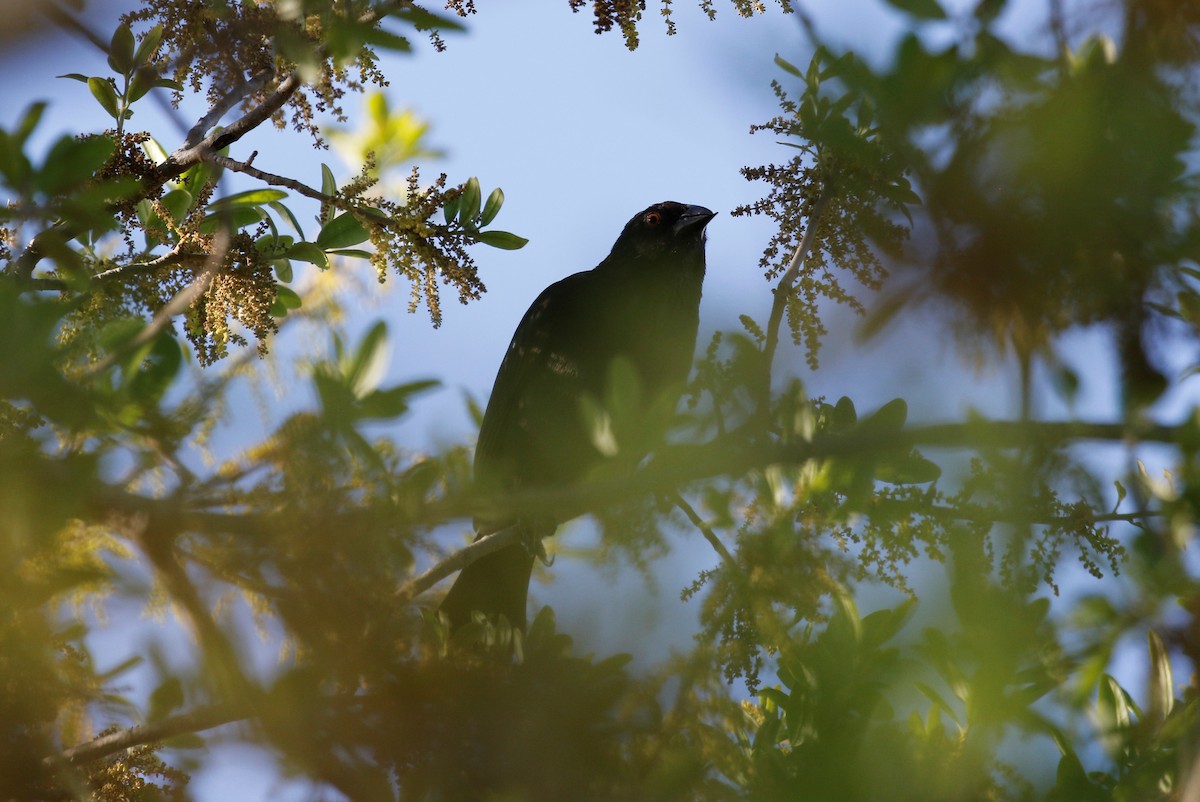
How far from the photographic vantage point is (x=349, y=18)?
1637 millimetres

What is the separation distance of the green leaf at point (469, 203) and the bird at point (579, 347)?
2.60ft

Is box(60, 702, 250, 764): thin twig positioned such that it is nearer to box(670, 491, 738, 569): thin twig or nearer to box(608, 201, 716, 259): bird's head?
box(670, 491, 738, 569): thin twig

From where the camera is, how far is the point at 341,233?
10.1 ft

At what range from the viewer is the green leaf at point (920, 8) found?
4.86 ft

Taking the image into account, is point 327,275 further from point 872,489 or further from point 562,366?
point 872,489

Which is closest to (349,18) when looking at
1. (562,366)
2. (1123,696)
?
(1123,696)

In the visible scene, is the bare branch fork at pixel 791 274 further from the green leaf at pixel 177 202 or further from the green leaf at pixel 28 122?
the green leaf at pixel 177 202

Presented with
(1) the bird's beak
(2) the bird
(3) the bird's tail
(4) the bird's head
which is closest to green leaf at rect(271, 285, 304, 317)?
(2) the bird

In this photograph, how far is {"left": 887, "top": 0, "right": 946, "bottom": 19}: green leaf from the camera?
1481 millimetres

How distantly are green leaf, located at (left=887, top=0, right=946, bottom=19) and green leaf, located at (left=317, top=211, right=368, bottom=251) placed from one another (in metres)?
1.94

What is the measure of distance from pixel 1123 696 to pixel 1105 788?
394 mm

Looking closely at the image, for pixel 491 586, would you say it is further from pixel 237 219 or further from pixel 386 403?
pixel 386 403

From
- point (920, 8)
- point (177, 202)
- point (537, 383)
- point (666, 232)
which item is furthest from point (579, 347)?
point (920, 8)

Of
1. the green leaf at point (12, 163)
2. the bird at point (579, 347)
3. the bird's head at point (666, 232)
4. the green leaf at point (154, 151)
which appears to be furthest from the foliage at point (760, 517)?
the bird's head at point (666, 232)
